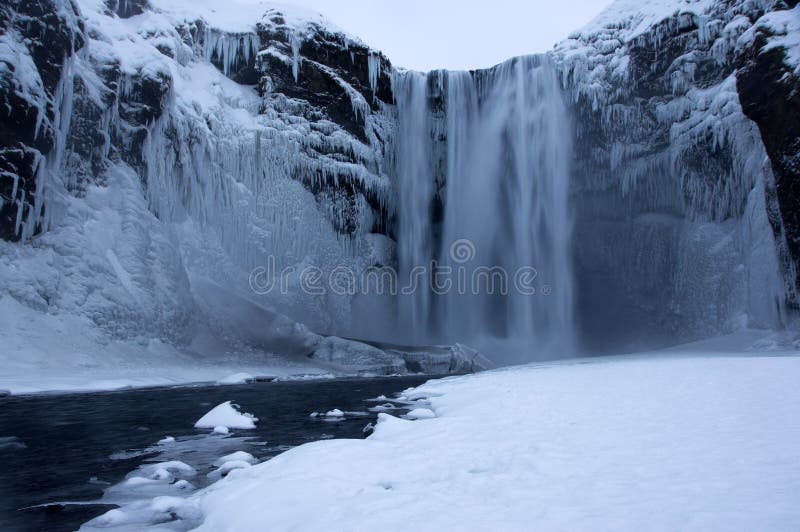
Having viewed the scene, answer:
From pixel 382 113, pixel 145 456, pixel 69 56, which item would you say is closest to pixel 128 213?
pixel 69 56

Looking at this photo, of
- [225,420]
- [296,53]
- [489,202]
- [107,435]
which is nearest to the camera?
[107,435]

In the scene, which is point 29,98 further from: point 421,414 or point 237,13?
point 421,414

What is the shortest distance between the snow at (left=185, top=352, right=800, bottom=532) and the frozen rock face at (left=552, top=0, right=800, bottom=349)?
50.1ft

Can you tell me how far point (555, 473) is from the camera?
3799mm

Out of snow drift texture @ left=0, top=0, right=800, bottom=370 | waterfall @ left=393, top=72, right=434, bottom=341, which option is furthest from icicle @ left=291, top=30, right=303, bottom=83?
waterfall @ left=393, top=72, right=434, bottom=341

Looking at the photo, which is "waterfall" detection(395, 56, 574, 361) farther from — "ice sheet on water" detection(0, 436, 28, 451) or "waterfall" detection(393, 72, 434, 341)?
"ice sheet on water" detection(0, 436, 28, 451)

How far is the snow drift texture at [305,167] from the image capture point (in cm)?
1723

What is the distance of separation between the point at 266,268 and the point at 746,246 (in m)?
19.5

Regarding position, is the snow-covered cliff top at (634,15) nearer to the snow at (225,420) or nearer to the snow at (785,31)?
the snow at (785,31)

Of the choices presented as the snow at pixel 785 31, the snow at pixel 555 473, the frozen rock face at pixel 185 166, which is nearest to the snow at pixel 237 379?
the frozen rock face at pixel 185 166

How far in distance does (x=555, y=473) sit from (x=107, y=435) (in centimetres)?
657

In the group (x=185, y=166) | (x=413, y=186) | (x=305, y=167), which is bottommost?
(x=185, y=166)

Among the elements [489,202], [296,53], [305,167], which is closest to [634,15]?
[489,202]

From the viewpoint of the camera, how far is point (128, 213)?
19.4 meters
